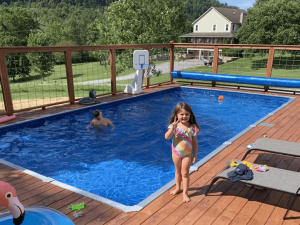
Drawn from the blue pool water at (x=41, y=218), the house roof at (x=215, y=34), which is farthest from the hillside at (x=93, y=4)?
the blue pool water at (x=41, y=218)

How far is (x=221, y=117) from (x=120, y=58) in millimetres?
9440

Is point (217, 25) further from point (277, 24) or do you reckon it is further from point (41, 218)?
point (41, 218)

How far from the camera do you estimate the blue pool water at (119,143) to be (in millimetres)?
4594

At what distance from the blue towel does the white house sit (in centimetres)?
4524

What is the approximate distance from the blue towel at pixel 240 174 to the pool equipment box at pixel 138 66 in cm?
711

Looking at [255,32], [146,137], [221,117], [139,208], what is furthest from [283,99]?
[255,32]

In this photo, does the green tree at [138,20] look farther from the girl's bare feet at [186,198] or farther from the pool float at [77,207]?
the pool float at [77,207]

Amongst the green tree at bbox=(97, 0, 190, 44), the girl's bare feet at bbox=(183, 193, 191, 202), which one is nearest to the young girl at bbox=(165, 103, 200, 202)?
the girl's bare feet at bbox=(183, 193, 191, 202)

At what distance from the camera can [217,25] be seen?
49.5 meters

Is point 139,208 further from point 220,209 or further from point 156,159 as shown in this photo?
point 156,159

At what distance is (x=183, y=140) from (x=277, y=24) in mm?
30580

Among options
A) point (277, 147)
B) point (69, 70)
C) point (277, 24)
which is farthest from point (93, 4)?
point (277, 147)

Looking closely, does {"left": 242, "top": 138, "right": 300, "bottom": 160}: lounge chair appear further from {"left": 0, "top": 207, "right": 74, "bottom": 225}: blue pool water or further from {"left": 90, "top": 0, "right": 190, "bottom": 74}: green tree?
{"left": 90, "top": 0, "right": 190, "bottom": 74}: green tree

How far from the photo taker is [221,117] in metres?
8.24
